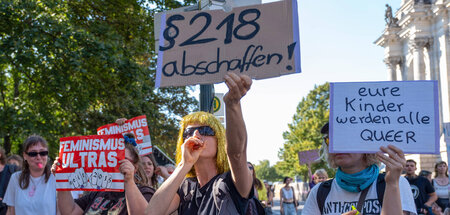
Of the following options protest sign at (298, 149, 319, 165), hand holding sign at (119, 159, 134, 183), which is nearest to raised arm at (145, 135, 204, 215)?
hand holding sign at (119, 159, 134, 183)

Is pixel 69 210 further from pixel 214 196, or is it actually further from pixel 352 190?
pixel 352 190

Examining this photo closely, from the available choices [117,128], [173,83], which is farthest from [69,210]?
[117,128]

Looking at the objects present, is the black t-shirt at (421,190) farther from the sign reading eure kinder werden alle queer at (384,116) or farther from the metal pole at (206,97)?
the sign reading eure kinder werden alle queer at (384,116)

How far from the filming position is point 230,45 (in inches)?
145

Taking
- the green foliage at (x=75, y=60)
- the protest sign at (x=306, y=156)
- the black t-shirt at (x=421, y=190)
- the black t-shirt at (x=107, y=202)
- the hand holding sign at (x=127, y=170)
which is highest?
the green foliage at (x=75, y=60)

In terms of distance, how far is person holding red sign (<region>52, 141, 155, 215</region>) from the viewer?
4.10 m

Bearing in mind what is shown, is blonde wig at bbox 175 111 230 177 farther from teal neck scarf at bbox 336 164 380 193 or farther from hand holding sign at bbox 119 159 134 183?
teal neck scarf at bbox 336 164 380 193

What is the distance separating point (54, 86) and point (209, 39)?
10.9 metres

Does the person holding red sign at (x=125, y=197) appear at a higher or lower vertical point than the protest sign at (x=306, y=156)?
higher

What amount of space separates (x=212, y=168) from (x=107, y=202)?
1.25m

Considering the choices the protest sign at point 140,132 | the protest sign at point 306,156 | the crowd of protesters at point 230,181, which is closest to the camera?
the crowd of protesters at point 230,181

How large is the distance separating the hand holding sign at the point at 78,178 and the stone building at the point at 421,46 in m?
35.9

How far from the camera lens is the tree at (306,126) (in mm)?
65438

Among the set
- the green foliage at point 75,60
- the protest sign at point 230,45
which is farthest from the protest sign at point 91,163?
the green foliage at point 75,60
